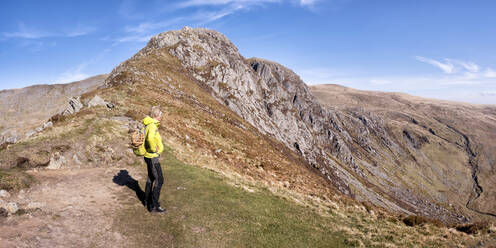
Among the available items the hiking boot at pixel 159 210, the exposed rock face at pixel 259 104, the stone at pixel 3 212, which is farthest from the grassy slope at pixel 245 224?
the exposed rock face at pixel 259 104

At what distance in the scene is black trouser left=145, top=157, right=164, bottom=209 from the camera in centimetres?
1113

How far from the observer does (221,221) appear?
12.0 m

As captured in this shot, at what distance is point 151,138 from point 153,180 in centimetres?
214

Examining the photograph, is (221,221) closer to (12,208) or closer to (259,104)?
(12,208)

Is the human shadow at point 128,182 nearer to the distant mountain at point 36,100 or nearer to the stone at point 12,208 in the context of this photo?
the stone at point 12,208

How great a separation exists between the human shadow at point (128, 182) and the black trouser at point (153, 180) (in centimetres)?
168

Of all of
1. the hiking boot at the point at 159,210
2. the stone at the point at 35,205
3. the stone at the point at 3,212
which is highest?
the stone at the point at 3,212

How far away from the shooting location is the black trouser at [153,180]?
36.5 feet

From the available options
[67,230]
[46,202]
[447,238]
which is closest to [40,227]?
[67,230]

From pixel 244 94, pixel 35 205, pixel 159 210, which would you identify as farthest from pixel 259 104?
pixel 35 205

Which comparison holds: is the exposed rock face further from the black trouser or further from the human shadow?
the black trouser

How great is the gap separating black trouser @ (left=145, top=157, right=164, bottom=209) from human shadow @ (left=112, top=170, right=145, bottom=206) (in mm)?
1680

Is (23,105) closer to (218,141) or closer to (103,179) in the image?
(218,141)

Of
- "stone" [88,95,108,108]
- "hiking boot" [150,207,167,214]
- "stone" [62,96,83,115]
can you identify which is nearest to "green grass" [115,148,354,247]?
"hiking boot" [150,207,167,214]
